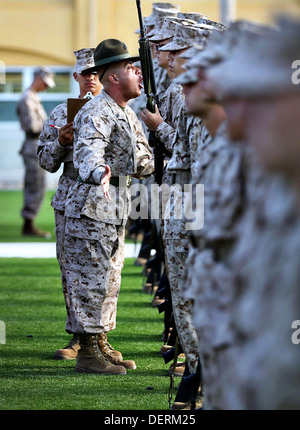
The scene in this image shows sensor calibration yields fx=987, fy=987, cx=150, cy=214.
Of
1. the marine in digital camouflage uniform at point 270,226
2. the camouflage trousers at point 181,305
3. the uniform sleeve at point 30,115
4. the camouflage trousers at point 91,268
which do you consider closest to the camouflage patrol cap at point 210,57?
the marine in digital camouflage uniform at point 270,226

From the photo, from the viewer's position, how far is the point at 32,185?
1582 cm

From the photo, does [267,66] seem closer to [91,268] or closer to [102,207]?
[102,207]

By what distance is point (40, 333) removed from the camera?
8.05 meters

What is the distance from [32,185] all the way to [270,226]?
13.3 m

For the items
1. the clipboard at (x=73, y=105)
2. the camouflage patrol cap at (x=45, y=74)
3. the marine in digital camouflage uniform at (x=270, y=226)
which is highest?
the camouflage patrol cap at (x=45, y=74)

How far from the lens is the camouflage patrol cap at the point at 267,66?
8.44 feet

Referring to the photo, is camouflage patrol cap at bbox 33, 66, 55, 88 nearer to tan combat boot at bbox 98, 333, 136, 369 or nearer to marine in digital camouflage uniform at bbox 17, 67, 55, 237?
marine in digital camouflage uniform at bbox 17, 67, 55, 237

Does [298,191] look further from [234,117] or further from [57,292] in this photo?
[57,292]

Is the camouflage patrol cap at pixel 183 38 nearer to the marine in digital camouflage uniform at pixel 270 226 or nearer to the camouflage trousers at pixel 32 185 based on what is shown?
the marine in digital camouflage uniform at pixel 270 226

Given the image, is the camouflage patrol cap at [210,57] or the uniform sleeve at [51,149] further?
the uniform sleeve at [51,149]

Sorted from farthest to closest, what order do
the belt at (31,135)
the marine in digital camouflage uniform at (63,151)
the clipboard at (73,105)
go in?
the belt at (31,135) < the marine in digital camouflage uniform at (63,151) < the clipboard at (73,105)

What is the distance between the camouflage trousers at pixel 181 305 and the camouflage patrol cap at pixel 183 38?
1.18m

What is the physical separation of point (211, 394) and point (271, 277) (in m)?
0.72

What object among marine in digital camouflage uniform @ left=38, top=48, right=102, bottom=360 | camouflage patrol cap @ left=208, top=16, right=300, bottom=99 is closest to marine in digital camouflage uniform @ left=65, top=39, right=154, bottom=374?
marine in digital camouflage uniform @ left=38, top=48, right=102, bottom=360
